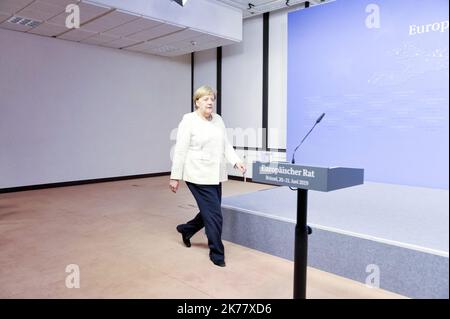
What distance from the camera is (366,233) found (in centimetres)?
212

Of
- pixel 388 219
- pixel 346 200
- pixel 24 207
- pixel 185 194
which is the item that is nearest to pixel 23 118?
pixel 24 207

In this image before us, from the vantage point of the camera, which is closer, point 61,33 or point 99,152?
point 61,33

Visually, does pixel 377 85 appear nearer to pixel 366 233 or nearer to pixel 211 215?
pixel 366 233

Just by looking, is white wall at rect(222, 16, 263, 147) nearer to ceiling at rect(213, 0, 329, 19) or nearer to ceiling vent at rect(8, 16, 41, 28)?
ceiling at rect(213, 0, 329, 19)

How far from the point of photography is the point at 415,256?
1.85 m

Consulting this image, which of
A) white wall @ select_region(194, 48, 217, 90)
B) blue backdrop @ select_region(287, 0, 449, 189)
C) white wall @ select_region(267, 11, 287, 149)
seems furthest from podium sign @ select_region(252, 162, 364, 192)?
white wall @ select_region(194, 48, 217, 90)

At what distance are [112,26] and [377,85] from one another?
4158mm

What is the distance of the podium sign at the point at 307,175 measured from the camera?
142cm

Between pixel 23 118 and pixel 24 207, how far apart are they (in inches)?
75.1

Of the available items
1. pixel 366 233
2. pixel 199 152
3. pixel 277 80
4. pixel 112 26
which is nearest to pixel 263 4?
pixel 277 80

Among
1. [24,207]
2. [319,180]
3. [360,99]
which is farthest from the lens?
[24,207]

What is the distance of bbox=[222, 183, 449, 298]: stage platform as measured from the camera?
179 centimetres

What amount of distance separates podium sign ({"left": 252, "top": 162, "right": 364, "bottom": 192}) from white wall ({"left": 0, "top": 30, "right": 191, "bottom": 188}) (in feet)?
17.2

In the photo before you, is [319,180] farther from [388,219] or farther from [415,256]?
[388,219]
